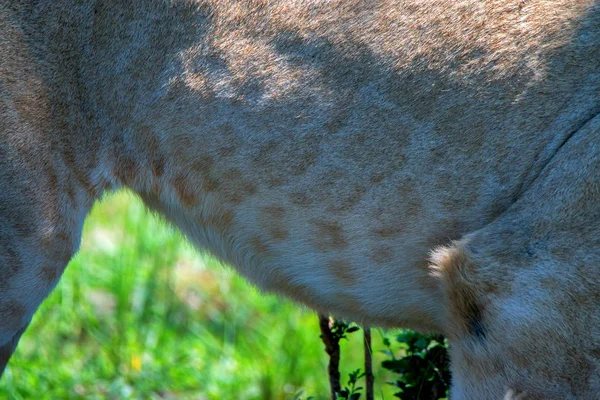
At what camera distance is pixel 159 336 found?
4.34 m

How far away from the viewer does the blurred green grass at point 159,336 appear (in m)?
3.92

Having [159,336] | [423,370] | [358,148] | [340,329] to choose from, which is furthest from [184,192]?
[159,336]

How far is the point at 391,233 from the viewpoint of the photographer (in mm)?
2400

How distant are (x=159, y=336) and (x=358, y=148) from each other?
2.37m

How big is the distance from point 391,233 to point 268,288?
0.52 m

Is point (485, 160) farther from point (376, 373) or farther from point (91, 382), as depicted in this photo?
point (91, 382)

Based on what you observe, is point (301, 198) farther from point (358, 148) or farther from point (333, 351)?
point (333, 351)

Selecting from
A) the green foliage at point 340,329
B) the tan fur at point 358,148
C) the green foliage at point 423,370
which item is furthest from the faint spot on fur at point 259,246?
the green foliage at point 423,370

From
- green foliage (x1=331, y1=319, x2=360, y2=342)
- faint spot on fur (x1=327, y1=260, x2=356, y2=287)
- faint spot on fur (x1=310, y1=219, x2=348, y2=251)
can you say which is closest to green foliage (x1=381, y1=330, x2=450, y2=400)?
green foliage (x1=331, y1=319, x2=360, y2=342)

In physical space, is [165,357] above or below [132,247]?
below

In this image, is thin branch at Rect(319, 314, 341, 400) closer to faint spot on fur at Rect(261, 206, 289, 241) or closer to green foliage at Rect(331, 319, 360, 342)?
green foliage at Rect(331, 319, 360, 342)

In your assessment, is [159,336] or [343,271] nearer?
[343,271]

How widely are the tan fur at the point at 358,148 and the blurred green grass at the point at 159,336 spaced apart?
1.17m

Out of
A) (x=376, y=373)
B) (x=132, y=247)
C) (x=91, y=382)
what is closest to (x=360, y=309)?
(x=376, y=373)
